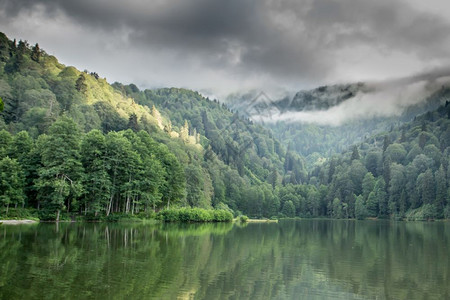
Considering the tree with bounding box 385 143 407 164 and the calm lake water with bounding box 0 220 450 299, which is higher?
the tree with bounding box 385 143 407 164

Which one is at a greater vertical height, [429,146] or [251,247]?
[429,146]

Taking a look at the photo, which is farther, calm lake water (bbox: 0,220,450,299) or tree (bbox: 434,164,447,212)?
tree (bbox: 434,164,447,212)

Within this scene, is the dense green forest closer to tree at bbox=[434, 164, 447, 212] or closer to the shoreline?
tree at bbox=[434, 164, 447, 212]

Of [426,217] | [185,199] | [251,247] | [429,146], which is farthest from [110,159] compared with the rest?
[429,146]

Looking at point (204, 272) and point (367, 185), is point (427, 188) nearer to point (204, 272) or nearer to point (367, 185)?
point (367, 185)

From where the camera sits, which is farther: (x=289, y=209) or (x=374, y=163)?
(x=374, y=163)

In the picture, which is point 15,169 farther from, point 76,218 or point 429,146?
point 429,146

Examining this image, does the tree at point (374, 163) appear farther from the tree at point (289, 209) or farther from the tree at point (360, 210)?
the tree at point (289, 209)

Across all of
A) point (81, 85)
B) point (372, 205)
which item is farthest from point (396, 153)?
point (81, 85)

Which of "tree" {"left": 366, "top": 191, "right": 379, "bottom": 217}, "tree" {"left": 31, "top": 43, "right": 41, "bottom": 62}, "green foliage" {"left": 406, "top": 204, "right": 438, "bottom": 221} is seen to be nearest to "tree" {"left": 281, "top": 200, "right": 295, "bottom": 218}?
"tree" {"left": 366, "top": 191, "right": 379, "bottom": 217}

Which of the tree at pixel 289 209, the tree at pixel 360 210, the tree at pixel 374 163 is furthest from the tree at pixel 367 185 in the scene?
the tree at pixel 289 209

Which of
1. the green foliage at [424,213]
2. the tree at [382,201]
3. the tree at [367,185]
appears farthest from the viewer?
the tree at [367,185]

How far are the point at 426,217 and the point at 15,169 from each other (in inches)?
4944

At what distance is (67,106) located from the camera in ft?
399
